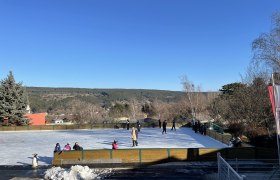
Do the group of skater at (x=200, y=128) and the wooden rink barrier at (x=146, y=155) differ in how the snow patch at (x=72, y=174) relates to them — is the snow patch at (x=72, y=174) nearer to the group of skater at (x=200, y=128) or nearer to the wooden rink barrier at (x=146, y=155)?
the wooden rink barrier at (x=146, y=155)

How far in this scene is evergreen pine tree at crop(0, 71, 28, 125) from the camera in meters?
56.6

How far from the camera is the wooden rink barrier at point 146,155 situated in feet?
75.6

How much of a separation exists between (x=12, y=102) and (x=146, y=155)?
40179 mm

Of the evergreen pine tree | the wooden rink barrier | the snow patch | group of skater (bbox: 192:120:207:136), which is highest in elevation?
the evergreen pine tree

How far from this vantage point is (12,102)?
57.6 m

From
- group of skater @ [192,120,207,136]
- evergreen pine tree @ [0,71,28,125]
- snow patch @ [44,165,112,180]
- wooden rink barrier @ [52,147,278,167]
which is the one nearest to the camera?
snow patch @ [44,165,112,180]

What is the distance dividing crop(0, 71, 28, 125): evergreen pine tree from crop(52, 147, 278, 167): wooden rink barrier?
3659 cm

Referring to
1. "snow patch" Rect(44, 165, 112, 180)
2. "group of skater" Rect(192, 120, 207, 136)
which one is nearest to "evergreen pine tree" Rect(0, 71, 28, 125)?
"group of skater" Rect(192, 120, 207, 136)

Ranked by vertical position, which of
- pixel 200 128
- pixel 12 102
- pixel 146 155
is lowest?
pixel 146 155

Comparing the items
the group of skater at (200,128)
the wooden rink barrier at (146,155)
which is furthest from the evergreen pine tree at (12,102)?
the wooden rink barrier at (146,155)

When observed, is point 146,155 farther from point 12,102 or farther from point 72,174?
point 12,102

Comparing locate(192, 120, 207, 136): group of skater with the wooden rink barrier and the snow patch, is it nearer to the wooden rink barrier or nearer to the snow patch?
the wooden rink barrier

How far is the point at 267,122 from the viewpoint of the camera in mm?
37219

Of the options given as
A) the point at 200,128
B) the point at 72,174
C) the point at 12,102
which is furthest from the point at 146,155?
the point at 12,102
